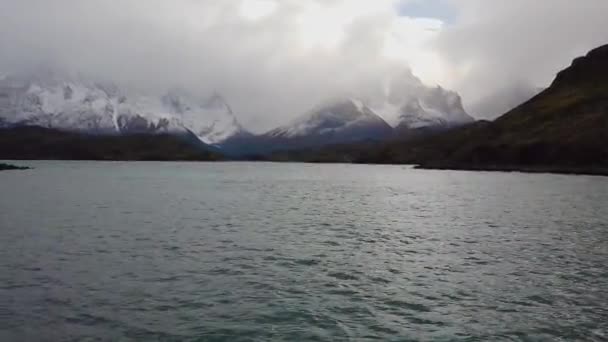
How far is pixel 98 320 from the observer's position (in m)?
23.6

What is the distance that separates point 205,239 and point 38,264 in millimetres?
15317

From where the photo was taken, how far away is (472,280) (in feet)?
106

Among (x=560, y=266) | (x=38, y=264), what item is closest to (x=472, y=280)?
(x=560, y=266)

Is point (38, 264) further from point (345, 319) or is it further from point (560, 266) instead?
point (560, 266)

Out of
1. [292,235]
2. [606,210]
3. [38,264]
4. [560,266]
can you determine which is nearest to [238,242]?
[292,235]

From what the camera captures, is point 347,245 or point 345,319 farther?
point 347,245

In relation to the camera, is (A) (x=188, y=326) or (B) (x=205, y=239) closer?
(A) (x=188, y=326)

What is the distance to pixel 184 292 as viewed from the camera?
28734mm

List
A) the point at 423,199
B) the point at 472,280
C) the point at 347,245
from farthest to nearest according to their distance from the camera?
the point at 423,199
the point at 347,245
the point at 472,280

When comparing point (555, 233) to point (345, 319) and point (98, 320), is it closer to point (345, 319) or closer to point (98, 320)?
point (345, 319)

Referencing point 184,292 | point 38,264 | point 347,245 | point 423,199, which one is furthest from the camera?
point 423,199

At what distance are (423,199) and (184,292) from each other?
77.4 metres

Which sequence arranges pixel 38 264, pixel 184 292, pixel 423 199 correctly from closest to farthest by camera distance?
pixel 184 292
pixel 38 264
pixel 423 199

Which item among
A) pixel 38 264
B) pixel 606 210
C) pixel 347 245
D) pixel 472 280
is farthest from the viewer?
pixel 606 210
